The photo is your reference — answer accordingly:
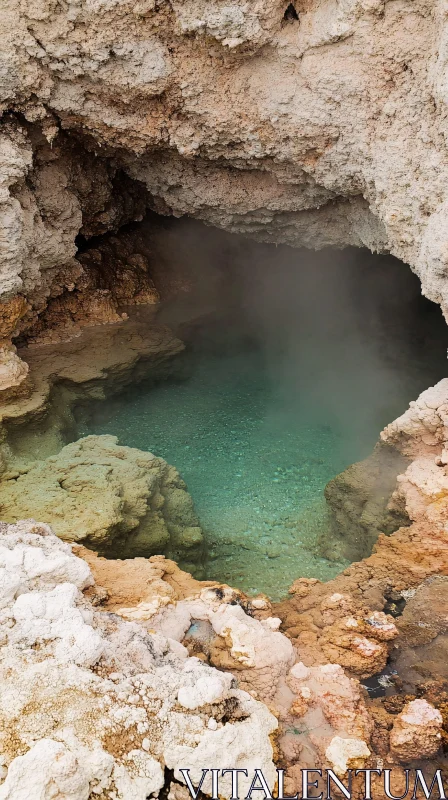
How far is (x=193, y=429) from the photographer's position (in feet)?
19.6

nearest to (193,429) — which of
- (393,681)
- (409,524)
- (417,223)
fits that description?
(409,524)

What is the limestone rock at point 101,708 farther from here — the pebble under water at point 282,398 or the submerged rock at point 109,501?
the pebble under water at point 282,398

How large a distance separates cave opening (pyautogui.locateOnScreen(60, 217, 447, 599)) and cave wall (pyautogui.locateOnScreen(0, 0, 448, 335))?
2.08 meters

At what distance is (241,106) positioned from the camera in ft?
13.9

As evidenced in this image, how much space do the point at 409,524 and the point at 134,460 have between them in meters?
2.33

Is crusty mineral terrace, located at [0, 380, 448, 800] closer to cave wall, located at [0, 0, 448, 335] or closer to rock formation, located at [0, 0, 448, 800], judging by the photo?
rock formation, located at [0, 0, 448, 800]

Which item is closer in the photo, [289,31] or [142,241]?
[289,31]

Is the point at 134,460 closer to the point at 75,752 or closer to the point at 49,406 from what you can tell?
the point at 49,406

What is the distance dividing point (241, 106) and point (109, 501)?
130 inches

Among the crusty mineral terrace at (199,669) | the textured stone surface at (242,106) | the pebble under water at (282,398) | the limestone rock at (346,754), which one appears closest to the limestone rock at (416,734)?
the crusty mineral terrace at (199,669)

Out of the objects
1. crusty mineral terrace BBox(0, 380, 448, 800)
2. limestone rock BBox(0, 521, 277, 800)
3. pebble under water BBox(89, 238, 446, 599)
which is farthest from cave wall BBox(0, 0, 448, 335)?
limestone rock BBox(0, 521, 277, 800)

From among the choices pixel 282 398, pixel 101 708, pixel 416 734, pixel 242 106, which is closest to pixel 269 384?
pixel 282 398

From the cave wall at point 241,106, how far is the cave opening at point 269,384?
2.08 metres

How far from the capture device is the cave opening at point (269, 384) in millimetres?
4762
